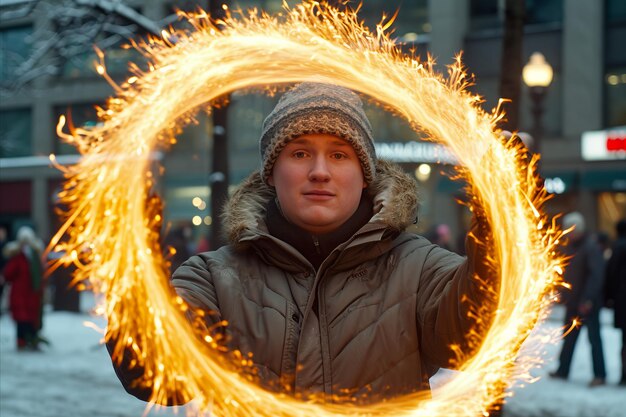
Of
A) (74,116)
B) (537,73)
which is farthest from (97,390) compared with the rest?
(74,116)

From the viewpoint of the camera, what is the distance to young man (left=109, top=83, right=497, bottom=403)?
110 inches

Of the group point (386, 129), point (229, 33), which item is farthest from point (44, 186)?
point (229, 33)

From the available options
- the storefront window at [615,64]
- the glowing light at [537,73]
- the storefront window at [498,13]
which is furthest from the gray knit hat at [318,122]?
the storefront window at [615,64]

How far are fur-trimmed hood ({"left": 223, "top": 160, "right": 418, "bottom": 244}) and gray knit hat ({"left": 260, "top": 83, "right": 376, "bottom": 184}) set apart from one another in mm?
86

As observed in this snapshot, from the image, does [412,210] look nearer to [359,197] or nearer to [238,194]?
[359,197]

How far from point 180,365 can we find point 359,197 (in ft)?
2.64

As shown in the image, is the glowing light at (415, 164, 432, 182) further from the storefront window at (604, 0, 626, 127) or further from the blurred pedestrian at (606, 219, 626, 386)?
the blurred pedestrian at (606, 219, 626, 386)

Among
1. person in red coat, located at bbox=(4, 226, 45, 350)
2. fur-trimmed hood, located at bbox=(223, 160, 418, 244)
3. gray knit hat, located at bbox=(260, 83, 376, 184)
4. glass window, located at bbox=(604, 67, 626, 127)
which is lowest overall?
person in red coat, located at bbox=(4, 226, 45, 350)

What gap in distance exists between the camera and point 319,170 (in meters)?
2.85

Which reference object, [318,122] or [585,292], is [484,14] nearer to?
[585,292]

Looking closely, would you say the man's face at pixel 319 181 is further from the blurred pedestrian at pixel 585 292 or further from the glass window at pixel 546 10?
the glass window at pixel 546 10

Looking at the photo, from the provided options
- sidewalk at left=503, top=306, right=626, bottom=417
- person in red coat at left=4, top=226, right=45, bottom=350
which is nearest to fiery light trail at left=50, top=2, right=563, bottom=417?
sidewalk at left=503, top=306, right=626, bottom=417

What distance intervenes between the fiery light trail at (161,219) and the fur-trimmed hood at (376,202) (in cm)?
20

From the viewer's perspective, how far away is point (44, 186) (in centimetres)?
3353
